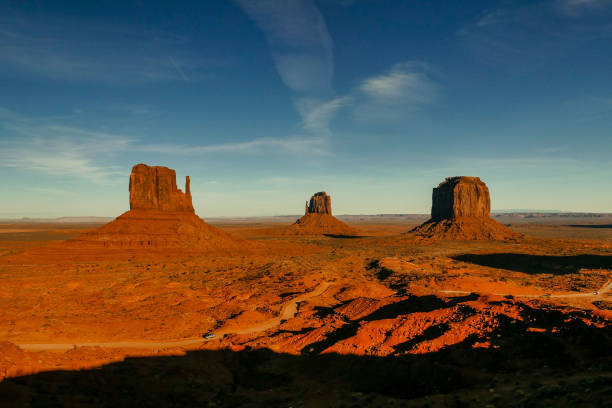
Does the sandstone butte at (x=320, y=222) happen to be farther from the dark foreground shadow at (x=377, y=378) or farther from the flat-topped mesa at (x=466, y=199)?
the dark foreground shadow at (x=377, y=378)

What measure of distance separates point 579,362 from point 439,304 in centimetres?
1086

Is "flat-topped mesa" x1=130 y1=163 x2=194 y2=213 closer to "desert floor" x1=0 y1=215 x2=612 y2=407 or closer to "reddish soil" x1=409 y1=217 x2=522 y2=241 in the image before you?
"desert floor" x1=0 y1=215 x2=612 y2=407

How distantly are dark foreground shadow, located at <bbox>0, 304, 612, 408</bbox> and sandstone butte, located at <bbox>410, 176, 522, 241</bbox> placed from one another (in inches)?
3601

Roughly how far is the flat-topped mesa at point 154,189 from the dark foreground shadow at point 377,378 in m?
62.2

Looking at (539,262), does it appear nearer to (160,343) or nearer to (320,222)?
(160,343)

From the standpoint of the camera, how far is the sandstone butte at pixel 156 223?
64188mm

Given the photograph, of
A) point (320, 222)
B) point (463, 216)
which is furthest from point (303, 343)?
point (320, 222)

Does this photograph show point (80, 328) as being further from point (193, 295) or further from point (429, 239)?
point (429, 239)

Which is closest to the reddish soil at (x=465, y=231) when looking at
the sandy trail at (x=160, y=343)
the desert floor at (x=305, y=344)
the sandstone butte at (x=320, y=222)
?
the sandstone butte at (x=320, y=222)

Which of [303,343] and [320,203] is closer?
[303,343]

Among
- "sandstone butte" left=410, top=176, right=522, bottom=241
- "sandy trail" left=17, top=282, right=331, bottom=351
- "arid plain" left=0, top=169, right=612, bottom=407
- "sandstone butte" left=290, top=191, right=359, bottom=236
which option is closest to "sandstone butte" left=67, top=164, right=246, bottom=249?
"arid plain" left=0, top=169, right=612, bottom=407

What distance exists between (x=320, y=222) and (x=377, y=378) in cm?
14833

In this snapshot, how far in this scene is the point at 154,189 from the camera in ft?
244

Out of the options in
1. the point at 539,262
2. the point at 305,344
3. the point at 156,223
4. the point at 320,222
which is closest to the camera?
the point at 305,344
